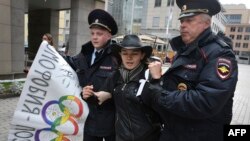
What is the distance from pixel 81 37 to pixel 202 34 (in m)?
9.91

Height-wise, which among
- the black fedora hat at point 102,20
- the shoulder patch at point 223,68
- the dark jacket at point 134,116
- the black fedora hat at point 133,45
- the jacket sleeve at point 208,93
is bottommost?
the dark jacket at point 134,116

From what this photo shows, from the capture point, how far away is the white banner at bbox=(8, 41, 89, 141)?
262 centimetres

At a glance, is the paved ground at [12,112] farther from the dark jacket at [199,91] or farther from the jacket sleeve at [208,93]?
the jacket sleeve at [208,93]

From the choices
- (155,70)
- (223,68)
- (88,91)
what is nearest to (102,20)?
(88,91)

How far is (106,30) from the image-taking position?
2854mm

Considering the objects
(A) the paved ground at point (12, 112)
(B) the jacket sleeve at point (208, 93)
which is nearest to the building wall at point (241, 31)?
(A) the paved ground at point (12, 112)

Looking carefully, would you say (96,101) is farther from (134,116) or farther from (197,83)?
(197,83)

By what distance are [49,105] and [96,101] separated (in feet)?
1.59

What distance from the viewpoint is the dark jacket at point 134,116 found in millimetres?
2350

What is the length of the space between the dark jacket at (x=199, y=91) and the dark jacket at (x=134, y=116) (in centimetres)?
16

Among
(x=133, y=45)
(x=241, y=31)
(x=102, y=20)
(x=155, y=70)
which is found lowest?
(x=155, y=70)

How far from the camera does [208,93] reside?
175cm

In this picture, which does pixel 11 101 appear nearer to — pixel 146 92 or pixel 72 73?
pixel 72 73

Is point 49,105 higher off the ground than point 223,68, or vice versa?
point 223,68
